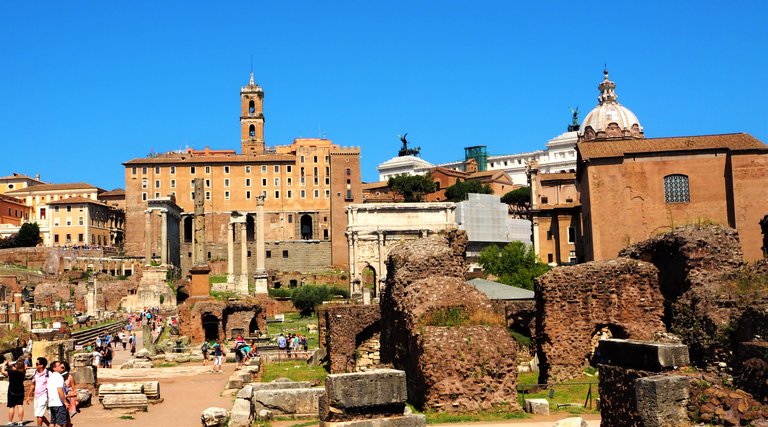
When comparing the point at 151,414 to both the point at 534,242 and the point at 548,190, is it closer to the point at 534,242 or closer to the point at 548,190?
the point at 534,242

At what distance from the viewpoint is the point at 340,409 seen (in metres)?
7.78

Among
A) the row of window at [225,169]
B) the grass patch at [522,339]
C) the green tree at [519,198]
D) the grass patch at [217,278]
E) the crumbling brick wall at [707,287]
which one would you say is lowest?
the grass patch at [522,339]

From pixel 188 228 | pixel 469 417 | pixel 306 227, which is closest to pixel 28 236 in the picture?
pixel 188 228

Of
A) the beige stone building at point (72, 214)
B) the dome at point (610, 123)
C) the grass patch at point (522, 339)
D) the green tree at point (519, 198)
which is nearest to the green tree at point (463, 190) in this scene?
the green tree at point (519, 198)

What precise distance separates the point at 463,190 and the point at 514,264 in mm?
46896

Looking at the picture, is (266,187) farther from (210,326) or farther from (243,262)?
(210,326)

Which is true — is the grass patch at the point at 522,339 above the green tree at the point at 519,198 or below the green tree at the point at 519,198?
below

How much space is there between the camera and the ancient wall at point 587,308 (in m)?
14.3

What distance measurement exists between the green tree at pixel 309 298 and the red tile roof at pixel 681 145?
19964 millimetres

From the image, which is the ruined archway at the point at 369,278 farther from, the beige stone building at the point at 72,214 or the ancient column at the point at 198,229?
the beige stone building at the point at 72,214

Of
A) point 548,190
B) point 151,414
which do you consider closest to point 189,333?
point 151,414

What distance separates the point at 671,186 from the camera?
43812 millimetres

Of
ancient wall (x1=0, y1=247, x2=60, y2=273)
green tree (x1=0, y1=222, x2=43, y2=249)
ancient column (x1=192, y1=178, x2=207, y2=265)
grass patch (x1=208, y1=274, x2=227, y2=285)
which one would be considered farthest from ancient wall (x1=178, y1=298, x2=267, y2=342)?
green tree (x1=0, y1=222, x2=43, y2=249)

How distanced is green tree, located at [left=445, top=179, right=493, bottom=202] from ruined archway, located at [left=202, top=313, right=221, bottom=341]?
6651cm
